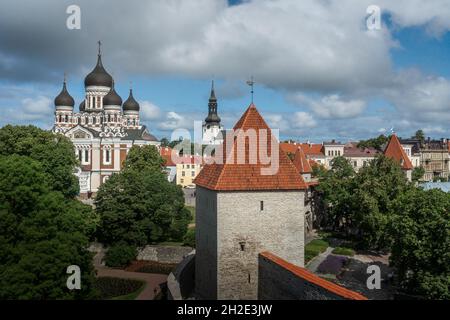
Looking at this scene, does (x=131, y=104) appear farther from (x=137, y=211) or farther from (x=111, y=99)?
(x=137, y=211)

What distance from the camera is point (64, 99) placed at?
232ft

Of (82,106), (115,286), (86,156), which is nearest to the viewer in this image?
(115,286)

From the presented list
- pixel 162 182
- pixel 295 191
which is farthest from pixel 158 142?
pixel 295 191

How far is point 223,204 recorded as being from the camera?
17547 mm

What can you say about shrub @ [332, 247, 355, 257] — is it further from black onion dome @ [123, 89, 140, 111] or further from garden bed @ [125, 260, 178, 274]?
black onion dome @ [123, 89, 140, 111]

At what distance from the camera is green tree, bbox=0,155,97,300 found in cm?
1596

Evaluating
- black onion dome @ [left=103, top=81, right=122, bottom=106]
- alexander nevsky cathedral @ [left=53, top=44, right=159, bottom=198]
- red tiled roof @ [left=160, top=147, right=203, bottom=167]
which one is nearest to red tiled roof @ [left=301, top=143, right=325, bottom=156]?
red tiled roof @ [left=160, top=147, right=203, bottom=167]

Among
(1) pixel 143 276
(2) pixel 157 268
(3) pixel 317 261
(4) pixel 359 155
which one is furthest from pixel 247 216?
(4) pixel 359 155

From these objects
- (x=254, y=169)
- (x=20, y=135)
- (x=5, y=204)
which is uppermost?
(x=20, y=135)

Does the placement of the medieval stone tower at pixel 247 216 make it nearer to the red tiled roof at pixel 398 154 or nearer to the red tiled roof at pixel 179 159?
the red tiled roof at pixel 398 154

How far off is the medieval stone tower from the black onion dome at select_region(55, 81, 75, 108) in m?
57.6

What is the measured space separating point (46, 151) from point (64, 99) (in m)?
35.6
